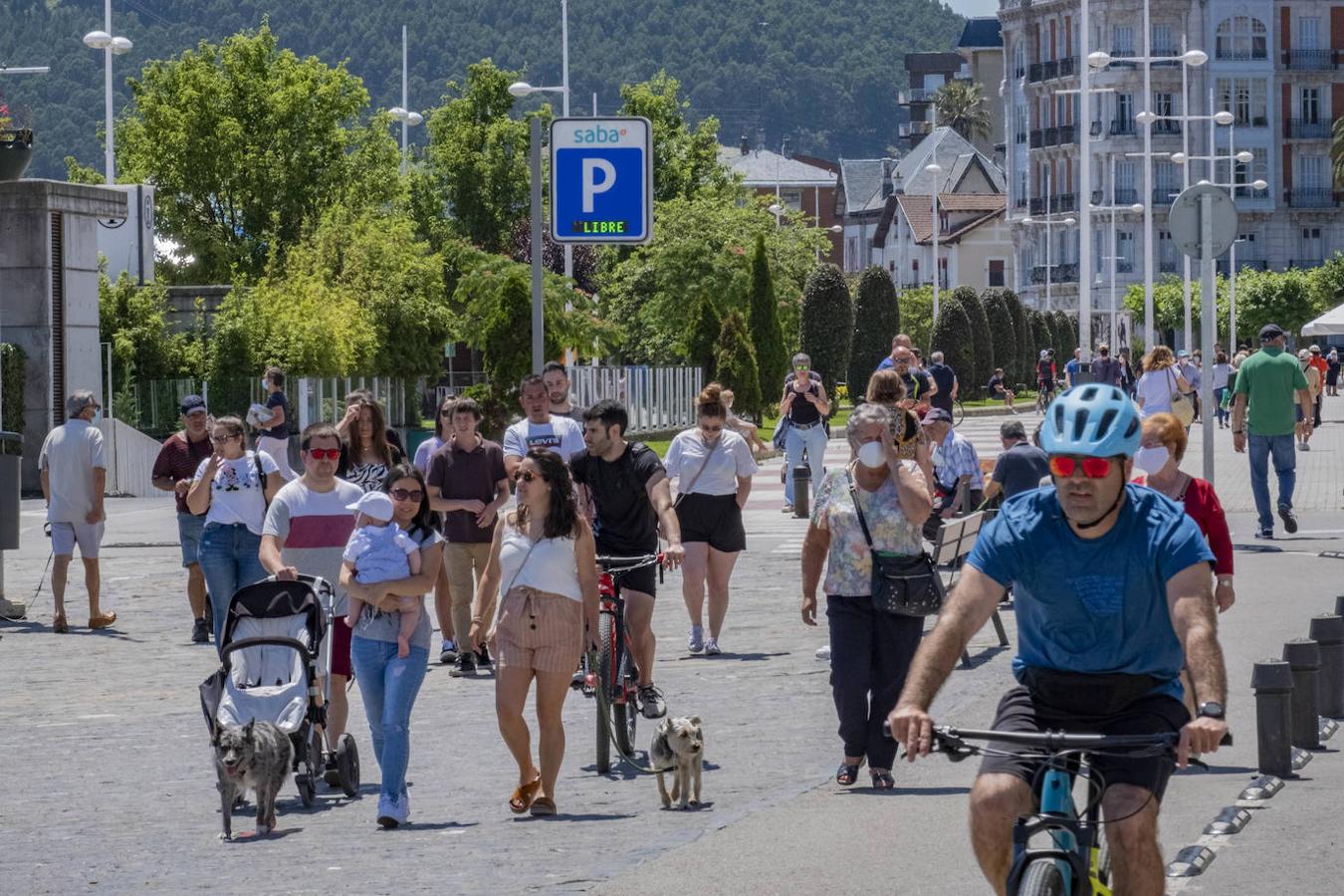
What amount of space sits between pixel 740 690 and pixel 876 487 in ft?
9.58

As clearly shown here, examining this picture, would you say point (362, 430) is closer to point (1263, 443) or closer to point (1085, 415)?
point (1085, 415)

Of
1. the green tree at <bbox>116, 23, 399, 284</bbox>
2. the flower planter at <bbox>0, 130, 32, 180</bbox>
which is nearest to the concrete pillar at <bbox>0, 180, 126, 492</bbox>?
the flower planter at <bbox>0, 130, 32, 180</bbox>

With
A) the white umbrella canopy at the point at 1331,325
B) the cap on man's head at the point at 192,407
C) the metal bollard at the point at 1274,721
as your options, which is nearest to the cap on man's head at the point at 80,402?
the cap on man's head at the point at 192,407

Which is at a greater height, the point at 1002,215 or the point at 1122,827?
the point at 1002,215

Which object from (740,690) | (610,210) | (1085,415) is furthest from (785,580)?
(1085,415)

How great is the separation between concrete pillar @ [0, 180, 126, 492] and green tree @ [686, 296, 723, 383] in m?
20.3

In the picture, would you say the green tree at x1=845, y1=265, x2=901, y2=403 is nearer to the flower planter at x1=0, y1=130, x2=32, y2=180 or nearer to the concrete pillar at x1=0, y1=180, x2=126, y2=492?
the flower planter at x1=0, y1=130, x2=32, y2=180

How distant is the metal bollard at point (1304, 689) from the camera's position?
33.1 ft

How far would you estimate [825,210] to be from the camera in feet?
576

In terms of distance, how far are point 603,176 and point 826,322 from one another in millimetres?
43095

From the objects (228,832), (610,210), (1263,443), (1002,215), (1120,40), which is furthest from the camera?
(1002,215)

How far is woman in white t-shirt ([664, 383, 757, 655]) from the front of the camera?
14164 millimetres

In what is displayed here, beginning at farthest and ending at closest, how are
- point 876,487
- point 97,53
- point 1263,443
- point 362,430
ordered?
point 97,53 → point 1263,443 → point 362,430 → point 876,487

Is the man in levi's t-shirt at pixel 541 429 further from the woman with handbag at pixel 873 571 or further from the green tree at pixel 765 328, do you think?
the green tree at pixel 765 328
